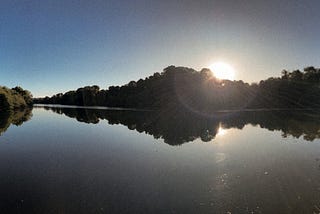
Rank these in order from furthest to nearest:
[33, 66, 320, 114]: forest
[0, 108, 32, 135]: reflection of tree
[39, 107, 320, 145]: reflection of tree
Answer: [33, 66, 320, 114]: forest < [0, 108, 32, 135]: reflection of tree < [39, 107, 320, 145]: reflection of tree

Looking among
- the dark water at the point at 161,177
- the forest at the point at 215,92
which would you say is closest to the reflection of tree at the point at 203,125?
the dark water at the point at 161,177

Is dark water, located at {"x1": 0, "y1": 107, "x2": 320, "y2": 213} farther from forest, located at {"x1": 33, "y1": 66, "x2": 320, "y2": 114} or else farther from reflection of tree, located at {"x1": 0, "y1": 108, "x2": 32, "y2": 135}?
forest, located at {"x1": 33, "y1": 66, "x2": 320, "y2": 114}

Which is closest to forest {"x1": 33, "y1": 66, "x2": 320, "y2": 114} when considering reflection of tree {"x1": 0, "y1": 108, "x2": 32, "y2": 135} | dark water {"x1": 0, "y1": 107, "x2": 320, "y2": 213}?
reflection of tree {"x1": 0, "y1": 108, "x2": 32, "y2": 135}

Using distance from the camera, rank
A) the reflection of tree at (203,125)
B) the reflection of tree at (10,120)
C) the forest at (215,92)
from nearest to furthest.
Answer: the reflection of tree at (203,125) < the reflection of tree at (10,120) < the forest at (215,92)

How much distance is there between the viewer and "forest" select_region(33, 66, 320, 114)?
12669 cm

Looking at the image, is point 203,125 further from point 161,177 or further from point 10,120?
point 10,120

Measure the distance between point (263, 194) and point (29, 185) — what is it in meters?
15.5

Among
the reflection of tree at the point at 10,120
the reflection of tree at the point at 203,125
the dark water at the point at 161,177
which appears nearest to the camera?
the dark water at the point at 161,177

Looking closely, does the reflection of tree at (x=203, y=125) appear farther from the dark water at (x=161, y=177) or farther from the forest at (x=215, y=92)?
the forest at (x=215, y=92)

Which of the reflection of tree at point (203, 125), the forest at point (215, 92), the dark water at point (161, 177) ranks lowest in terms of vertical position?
the dark water at point (161, 177)

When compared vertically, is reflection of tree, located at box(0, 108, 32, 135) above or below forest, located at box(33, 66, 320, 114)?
below

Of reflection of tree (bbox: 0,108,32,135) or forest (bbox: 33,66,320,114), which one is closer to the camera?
reflection of tree (bbox: 0,108,32,135)

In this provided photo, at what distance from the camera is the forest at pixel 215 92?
12669 cm

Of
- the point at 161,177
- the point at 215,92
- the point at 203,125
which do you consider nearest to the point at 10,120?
the point at 203,125
